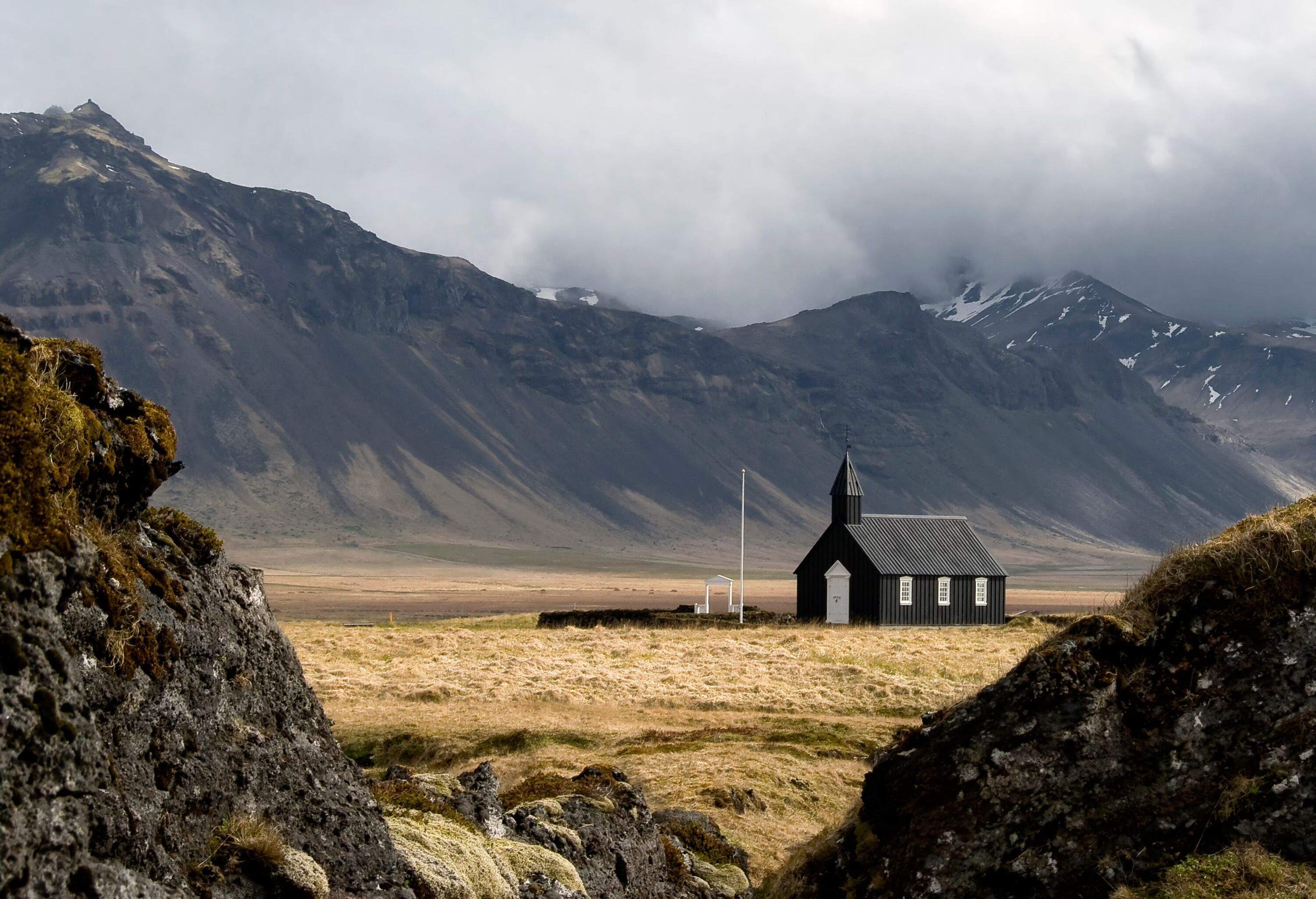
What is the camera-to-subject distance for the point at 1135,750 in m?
8.68

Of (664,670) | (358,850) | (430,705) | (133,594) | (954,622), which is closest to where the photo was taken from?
(133,594)

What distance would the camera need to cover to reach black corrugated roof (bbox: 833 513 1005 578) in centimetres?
6275

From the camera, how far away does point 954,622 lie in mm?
63375

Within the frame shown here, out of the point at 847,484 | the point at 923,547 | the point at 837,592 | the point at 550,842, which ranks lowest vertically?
the point at 837,592

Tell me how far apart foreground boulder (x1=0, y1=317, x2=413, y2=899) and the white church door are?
57.2 meters

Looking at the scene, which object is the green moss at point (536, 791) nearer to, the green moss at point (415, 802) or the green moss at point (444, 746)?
the green moss at point (415, 802)

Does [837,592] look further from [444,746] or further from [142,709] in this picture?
[142,709]

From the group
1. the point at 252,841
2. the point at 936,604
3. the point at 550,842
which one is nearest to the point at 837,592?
the point at 936,604

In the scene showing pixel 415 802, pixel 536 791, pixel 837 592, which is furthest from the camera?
pixel 837 592

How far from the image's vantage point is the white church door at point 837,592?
63.5 metres

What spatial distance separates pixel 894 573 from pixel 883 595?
124 cm

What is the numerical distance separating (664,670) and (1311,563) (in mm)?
28871

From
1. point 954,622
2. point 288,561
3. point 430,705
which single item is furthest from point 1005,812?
point 288,561

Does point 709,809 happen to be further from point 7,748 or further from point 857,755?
point 7,748
